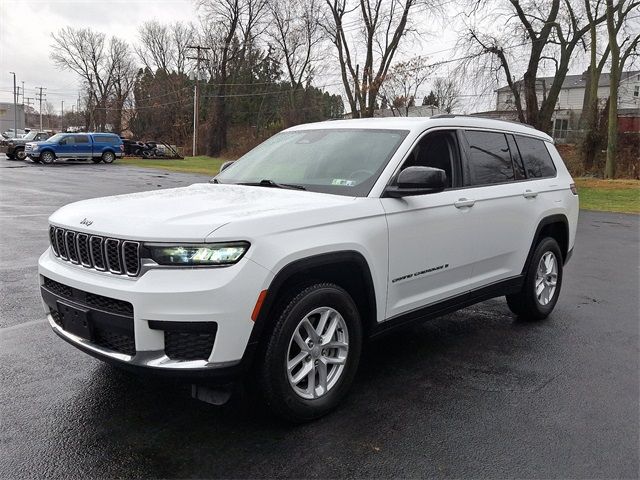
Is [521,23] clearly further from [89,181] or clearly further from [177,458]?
[177,458]

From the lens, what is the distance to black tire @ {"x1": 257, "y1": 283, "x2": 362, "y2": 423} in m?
3.07

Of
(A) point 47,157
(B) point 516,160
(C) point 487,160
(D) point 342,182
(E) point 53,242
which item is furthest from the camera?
(A) point 47,157

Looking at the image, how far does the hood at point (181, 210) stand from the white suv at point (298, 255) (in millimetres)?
14

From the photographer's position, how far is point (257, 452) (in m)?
3.01

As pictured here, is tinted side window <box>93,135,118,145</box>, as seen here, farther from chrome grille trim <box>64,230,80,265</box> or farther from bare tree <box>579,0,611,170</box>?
chrome grille trim <box>64,230,80,265</box>

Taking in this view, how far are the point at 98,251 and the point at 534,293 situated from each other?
400cm

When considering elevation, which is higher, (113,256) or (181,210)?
(181,210)

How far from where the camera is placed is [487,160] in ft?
15.9

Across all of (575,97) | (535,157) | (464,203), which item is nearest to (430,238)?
(464,203)

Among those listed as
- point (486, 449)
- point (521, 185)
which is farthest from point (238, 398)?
point (521, 185)

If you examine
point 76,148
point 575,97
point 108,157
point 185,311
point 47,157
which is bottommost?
point 185,311

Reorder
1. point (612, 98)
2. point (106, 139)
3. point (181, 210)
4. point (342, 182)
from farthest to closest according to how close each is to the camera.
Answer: point (106, 139), point (612, 98), point (342, 182), point (181, 210)

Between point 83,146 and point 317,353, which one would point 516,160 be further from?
point 83,146

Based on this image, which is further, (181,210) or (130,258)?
(181,210)
